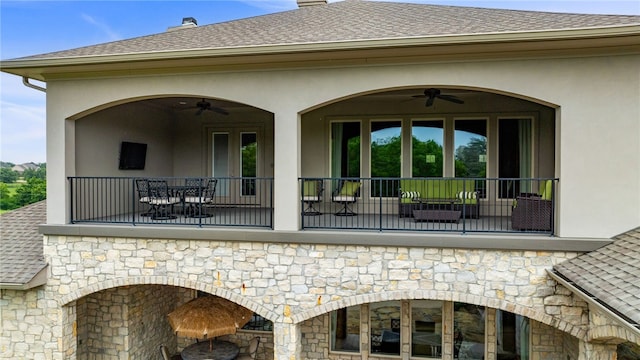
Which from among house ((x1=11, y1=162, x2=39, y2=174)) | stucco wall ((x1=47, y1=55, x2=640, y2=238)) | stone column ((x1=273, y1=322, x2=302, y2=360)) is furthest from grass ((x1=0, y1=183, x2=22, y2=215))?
stone column ((x1=273, y1=322, x2=302, y2=360))

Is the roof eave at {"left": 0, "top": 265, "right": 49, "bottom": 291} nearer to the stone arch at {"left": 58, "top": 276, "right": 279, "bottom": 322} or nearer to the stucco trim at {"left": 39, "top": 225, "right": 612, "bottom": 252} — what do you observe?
the stone arch at {"left": 58, "top": 276, "right": 279, "bottom": 322}

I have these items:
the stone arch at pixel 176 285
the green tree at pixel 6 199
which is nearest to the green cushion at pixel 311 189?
the stone arch at pixel 176 285

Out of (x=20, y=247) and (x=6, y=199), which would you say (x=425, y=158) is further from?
(x=6, y=199)

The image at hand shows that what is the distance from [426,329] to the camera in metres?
8.98

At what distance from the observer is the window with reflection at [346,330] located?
9.27 metres

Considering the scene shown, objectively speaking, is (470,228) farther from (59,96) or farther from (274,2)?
(274,2)

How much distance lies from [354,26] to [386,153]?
325 cm

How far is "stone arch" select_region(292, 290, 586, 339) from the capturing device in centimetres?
614

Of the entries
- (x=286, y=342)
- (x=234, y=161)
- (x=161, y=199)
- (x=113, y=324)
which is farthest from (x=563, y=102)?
(x=113, y=324)

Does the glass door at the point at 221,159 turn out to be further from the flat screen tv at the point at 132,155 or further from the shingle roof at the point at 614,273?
the shingle roof at the point at 614,273

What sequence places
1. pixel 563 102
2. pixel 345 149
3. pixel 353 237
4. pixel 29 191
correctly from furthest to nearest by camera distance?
pixel 29 191, pixel 345 149, pixel 353 237, pixel 563 102

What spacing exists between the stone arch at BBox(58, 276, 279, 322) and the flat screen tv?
9.99 ft

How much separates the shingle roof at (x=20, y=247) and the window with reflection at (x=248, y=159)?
4605 millimetres

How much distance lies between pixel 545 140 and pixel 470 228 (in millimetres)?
3623
